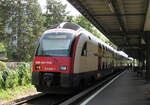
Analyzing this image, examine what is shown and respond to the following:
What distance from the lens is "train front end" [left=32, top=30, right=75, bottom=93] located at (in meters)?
10.1

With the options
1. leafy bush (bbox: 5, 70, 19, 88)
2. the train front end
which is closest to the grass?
leafy bush (bbox: 5, 70, 19, 88)

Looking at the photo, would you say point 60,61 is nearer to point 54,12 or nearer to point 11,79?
point 11,79

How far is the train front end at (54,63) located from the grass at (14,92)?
2337 mm

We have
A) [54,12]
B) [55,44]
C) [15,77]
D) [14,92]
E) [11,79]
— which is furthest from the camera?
[54,12]

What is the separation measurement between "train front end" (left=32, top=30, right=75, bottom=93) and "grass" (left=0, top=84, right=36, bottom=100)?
7.67 feet

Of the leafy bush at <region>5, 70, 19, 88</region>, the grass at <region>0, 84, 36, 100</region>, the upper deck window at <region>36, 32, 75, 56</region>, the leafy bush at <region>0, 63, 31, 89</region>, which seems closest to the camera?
the upper deck window at <region>36, 32, 75, 56</region>

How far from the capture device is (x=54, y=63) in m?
10.3

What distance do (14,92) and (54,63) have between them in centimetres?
415

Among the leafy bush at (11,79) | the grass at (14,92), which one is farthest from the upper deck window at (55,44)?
the leafy bush at (11,79)

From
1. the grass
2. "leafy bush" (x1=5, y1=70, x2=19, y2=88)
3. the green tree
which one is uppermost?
the green tree

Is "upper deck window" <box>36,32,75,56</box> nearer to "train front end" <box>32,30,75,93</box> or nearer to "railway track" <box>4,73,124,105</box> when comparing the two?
"train front end" <box>32,30,75,93</box>

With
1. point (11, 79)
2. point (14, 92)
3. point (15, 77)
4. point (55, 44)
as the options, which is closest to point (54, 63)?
point (55, 44)

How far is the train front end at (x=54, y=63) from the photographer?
33.1 ft

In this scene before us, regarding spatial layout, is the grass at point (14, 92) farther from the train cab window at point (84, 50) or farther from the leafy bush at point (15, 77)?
the train cab window at point (84, 50)
